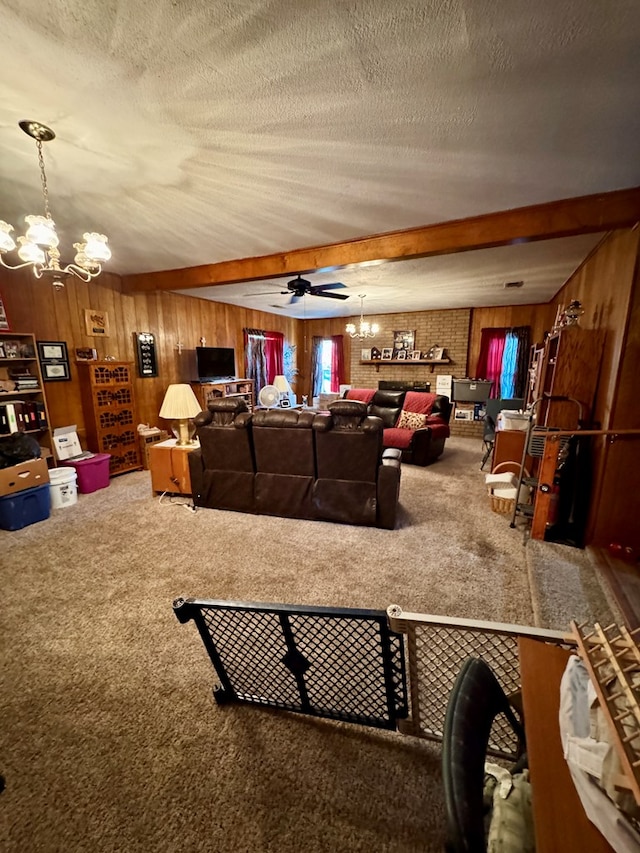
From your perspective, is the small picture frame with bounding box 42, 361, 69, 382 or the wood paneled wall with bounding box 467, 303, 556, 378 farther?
the wood paneled wall with bounding box 467, 303, 556, 378

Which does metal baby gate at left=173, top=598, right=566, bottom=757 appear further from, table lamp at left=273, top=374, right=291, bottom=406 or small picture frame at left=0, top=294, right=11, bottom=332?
table lamp at left=273, top=374, right=291, bottom=406

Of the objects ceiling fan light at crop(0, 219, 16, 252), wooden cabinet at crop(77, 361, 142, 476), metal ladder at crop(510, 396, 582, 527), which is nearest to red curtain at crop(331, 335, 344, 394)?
wooden cabinet at crop(77, 361, 142, 476)

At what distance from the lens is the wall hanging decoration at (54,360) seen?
3638 mm

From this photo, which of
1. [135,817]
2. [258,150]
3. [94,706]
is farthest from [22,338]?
[135,817]

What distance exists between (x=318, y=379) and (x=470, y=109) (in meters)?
6.90

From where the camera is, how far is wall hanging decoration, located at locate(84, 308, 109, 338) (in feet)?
13.2

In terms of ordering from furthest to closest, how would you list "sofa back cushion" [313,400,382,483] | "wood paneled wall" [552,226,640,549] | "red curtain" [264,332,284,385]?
"red curtain" [264,332,284,385]
"sofa back cushion" [313,400,382,483]
"wood paneled wall" [552,226,640,549]

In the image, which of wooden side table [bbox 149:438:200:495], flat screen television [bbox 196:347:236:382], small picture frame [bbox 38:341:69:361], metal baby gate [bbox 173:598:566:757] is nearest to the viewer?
metal baby gate [bbox 173:598:566:757]

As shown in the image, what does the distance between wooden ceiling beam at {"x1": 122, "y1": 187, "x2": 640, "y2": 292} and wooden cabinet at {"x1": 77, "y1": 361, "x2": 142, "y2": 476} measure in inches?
54.3

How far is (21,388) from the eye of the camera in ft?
10.8

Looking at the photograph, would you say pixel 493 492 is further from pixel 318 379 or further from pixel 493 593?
pixel 318 379

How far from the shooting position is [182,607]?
1.13 metres

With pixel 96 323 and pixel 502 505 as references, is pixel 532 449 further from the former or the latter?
pixel 96 323

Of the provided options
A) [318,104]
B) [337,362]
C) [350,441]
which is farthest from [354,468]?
[337,362]
